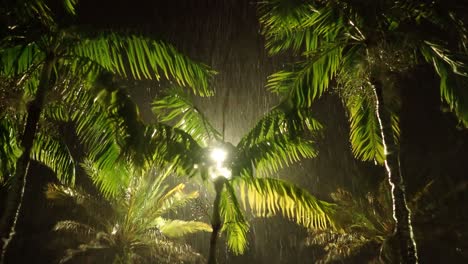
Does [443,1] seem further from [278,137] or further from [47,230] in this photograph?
[47,230]

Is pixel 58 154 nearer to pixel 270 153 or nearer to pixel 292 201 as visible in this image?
pixel 270 153

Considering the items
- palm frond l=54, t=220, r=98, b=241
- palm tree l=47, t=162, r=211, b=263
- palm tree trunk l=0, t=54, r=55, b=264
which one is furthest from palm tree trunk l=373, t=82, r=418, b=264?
palm frond l=54, t=220, r=98, b=241

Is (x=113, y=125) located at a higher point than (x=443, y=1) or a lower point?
lower

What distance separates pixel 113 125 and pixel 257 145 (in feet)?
10.4

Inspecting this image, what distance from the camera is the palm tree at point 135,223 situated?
1755cm

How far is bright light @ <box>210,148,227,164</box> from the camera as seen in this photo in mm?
9211

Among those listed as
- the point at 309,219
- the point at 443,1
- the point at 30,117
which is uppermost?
the point at 443,1

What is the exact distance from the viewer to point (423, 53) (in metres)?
8.33

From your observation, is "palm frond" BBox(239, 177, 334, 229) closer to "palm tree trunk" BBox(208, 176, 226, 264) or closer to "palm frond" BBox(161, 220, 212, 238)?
"palm tree trunk" BBox(208, 176, 226, 264)

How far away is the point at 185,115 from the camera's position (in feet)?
31.2

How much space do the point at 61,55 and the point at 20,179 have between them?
2.03 meters

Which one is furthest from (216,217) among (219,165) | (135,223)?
(135,223)

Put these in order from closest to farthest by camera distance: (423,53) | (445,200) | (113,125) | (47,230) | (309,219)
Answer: (113,125), (423,53), (309,219), (445,200), (47,230)

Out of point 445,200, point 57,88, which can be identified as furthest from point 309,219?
point 445,200
